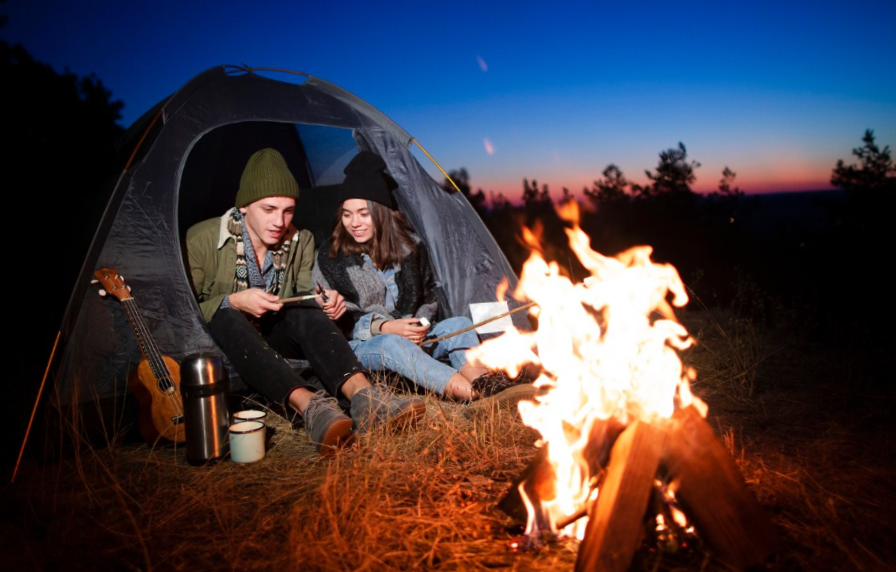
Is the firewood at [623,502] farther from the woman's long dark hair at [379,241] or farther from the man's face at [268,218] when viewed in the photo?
the man's face at [268,218]

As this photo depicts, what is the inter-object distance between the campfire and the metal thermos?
1.51 meters

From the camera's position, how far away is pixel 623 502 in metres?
1.71

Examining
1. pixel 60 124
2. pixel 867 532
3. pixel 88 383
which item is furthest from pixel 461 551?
pixel 60 124

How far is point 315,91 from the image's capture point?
4062mm

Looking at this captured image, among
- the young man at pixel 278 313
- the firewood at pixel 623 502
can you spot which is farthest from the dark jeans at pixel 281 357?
the firewood at pixel 623 502

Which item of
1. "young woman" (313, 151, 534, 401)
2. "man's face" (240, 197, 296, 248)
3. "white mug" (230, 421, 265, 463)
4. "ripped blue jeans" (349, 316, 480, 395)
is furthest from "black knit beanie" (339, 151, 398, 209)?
"white mug" (230, 421, 265, 463)

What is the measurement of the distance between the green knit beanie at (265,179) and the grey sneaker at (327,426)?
1.46m

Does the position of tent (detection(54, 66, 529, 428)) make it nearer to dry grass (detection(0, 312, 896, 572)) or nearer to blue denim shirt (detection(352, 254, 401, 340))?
blue denim shirt (detection(352, 254, 401, 340))

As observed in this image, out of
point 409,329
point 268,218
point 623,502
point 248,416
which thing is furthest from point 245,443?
point 623,502

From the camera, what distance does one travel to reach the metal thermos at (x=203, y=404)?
266cm

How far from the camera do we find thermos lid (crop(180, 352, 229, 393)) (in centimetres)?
266

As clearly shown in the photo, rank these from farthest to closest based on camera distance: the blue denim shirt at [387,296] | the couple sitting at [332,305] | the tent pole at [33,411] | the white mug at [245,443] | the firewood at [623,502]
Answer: the blue denim shirt at [387,296], the couple sitting at [332,305], the white mug at [245,443], the tent pole at [33,411], the firewood at [623,502]

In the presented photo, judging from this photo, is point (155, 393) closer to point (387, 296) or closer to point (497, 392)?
point (387, 296)

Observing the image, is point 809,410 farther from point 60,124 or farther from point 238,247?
point 60,124
